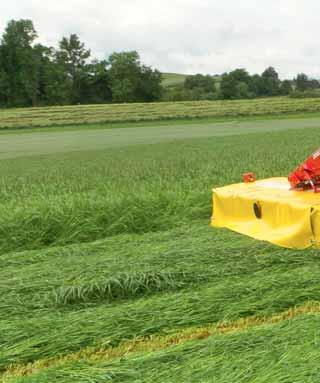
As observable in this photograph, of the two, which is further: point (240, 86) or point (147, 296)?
point (240, 86)

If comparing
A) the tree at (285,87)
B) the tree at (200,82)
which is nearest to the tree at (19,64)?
the tree at (200,82)

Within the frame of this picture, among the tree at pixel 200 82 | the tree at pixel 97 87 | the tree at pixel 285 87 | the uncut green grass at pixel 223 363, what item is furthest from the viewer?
the tree at pixel 200 82

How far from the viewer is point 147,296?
4.27 m

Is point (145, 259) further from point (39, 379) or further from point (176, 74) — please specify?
point (176, 74)

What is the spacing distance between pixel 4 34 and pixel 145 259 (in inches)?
3280

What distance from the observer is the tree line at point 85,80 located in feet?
244

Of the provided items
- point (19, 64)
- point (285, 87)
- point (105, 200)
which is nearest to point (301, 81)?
point (285, 87)

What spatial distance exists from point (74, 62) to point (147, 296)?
82.6 metres

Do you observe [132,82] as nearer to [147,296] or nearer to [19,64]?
[19,64]

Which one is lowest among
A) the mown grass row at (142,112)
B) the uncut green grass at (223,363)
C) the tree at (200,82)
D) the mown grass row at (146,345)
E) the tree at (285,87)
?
the mown grass row at (146,345)

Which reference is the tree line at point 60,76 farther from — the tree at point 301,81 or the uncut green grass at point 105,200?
the uncut green grass at point 105,200

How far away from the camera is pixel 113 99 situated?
75.6 m

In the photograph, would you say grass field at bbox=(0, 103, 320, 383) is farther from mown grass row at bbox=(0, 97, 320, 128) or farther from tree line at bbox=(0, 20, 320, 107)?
tree line at bbox=(0, 20, 320, 107)

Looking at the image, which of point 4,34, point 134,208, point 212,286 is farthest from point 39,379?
point 4,34
